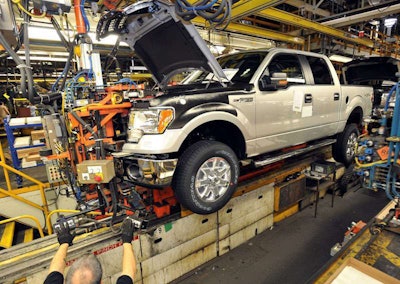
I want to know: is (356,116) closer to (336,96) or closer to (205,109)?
(336,96)

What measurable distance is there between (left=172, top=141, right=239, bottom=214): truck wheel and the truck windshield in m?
0.99

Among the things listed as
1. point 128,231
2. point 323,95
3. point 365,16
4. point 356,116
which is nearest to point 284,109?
point 323,95

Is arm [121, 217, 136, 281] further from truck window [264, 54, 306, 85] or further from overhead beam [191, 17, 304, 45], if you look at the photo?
overhead beam [191, 17, 304, 45]

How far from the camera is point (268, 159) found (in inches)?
121

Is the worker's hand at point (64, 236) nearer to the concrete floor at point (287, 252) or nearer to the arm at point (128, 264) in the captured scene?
the arm at point (128, 264)

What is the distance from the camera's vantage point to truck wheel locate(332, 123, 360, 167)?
450cm

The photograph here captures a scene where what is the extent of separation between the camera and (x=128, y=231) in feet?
7.44

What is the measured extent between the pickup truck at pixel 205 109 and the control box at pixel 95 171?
19cm

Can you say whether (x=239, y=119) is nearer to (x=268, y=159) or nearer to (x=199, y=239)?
(x=268, y=159)

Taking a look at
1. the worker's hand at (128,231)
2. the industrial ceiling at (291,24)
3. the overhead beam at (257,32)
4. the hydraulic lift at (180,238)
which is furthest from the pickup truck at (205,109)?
the overhead beam at (257,32)

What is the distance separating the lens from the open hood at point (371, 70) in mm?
5479

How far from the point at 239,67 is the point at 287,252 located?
307cm

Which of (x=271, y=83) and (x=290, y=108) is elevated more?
(x=271, y=83)

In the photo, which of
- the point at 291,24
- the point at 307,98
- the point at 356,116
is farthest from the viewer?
the point at 291,24
